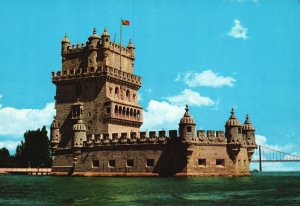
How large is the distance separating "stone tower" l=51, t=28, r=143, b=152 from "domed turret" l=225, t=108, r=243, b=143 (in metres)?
15.7

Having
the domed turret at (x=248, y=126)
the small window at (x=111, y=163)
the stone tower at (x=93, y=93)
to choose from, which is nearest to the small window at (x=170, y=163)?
the small window at (x=111, y=163)

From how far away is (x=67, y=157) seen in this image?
213 feet

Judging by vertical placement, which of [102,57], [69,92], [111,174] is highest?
[102,57]

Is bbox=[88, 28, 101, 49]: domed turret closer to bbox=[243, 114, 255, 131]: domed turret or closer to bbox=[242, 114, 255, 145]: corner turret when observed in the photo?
bbox=[243, 114, 255, 131]: domed turret

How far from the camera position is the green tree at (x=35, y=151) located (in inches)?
3413

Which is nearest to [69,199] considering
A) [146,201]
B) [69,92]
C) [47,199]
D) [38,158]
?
[47,199]

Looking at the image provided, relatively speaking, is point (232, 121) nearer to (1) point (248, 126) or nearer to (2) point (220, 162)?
(2) point (220, 162)

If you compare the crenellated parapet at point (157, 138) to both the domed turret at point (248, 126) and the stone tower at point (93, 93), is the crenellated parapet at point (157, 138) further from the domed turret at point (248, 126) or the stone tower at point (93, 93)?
the domed turret at point (248, 126)

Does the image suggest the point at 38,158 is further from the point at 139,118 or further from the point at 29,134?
the point at 139,118

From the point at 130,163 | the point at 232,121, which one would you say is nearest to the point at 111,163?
the point at 130,163

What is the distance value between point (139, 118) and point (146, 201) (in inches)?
1734

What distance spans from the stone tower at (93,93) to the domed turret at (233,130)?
15.7m

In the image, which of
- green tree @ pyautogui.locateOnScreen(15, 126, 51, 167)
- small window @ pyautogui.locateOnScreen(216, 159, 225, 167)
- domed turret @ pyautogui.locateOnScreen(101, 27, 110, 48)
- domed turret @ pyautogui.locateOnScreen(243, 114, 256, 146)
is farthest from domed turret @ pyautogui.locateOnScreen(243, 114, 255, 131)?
green tree @ pyautogui.locateOnScreen(15, 126, 51, 167)

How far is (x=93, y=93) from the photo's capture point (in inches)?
2596
